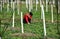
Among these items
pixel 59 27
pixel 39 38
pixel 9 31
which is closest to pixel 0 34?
pixel 59 27

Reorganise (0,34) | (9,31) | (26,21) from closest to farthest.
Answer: (0,34)
(9,31)
(26,21)

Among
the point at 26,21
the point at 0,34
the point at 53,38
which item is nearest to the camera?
the point at 0,34

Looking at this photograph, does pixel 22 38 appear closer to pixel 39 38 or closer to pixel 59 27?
pixel 39 38

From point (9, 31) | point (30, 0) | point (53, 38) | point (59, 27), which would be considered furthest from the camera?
point (30, 0)

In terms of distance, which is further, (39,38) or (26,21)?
(26,21)

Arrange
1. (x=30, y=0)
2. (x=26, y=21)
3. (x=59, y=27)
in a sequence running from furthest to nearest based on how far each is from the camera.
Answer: (x=30, y=0), (x=26, y=21), (x=59, y=27)

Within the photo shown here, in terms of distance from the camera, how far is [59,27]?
267 cm

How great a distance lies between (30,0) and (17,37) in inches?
752

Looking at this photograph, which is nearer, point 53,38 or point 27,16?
point 53,38

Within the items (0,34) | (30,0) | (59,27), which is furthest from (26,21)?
(30,0)

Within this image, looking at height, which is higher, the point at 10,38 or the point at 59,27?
the point at 59,27

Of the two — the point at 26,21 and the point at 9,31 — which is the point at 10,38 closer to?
the point at 9,31

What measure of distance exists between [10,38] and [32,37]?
0.71 metres

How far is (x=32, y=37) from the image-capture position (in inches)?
311
